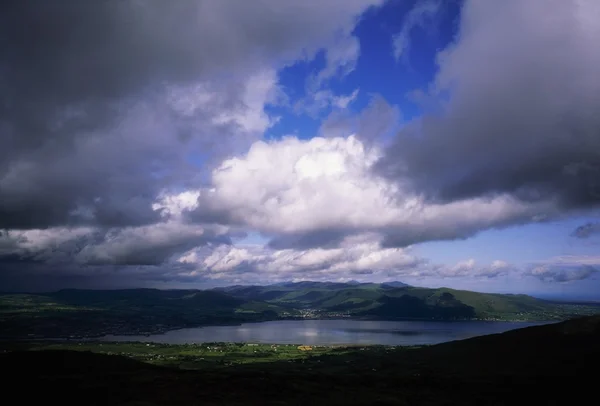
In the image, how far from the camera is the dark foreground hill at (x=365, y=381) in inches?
2623

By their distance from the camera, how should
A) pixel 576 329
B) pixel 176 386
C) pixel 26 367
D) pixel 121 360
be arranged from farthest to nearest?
1. pixel 576 329
2. pixel 121 360
3. pixel 26 367
4. pixel 176 386

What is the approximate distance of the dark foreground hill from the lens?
219 feet

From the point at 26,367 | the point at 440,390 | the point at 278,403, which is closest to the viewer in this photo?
the point at 278,403

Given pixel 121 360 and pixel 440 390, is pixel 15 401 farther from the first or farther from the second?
pixel 440 390

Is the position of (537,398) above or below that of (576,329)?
below

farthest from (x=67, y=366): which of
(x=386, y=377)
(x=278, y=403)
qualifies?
(x=386, y=377)

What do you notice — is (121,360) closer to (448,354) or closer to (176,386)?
(176,386)

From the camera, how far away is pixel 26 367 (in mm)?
85562

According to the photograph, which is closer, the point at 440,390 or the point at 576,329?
the point at 440,390

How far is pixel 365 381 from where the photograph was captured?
85.3 m

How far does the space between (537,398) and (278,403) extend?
4560 cm

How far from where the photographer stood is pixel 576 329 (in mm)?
104875

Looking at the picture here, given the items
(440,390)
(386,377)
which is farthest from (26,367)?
(440,390)

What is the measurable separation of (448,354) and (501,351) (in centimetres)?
1531
